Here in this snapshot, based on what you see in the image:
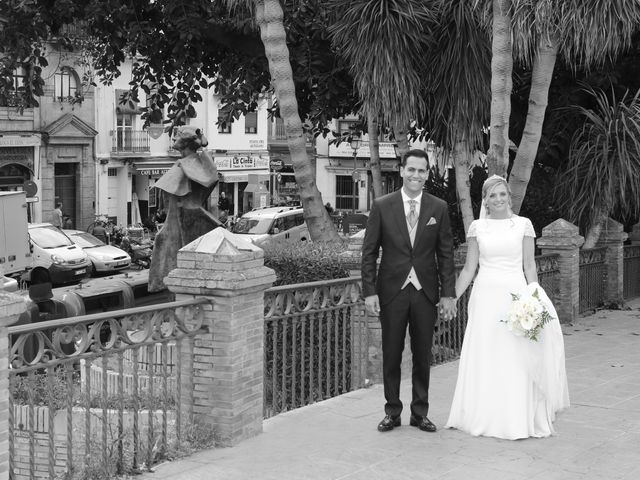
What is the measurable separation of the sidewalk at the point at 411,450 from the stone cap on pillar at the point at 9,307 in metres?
1.69

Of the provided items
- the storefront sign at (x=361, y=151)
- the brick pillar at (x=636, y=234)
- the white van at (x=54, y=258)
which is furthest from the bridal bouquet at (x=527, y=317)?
the storefront sign at (x=361, y=151)

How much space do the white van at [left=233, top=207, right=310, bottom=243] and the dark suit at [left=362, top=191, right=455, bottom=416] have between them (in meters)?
21.5

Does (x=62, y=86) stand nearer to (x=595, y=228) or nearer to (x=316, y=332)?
(x=595, y=228)

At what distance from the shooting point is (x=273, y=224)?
29438mm

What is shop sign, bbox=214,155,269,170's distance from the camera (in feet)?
A: 167

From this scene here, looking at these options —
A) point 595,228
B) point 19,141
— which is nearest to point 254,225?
point 19,141

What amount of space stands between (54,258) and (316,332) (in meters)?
17.9

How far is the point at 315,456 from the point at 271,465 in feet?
1.16

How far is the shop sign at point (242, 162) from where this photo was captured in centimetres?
5081

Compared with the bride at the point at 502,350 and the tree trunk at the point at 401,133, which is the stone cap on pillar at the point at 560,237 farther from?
the bride at the point at 502,350

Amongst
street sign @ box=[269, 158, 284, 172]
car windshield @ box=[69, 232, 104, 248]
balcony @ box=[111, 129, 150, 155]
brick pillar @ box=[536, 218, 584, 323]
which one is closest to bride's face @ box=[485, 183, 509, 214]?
brick pillar @ box=[536, 218, 584, 323]

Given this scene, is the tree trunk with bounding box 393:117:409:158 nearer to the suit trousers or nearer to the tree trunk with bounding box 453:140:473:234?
the tree trunk with bounding box 453:140:473:234

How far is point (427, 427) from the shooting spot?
7.30m

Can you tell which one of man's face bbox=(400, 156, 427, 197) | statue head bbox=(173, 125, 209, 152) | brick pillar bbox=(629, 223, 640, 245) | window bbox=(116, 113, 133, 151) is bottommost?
brick pillar bbox=(629, 223, 640, 245)
